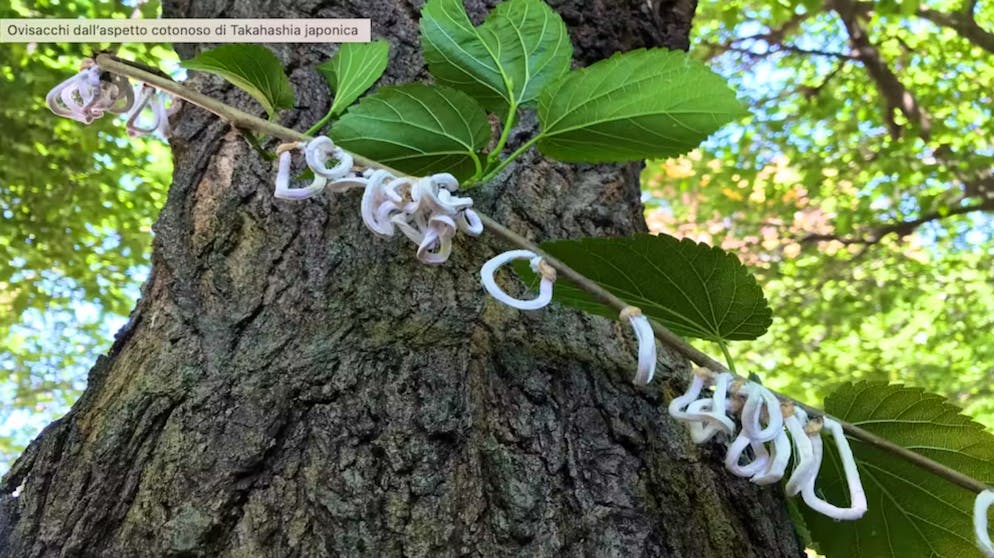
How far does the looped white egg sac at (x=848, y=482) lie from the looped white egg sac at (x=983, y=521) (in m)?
0.05

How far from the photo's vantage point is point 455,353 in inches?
14.6

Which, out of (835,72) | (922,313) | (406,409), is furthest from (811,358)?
(406,409)

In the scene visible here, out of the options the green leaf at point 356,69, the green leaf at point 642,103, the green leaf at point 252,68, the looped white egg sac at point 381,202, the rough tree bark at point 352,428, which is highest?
the green leaf at point 642,103

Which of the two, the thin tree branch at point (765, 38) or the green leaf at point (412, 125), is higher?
the thin tree branch at point (765, 38)

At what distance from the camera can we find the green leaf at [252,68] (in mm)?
393

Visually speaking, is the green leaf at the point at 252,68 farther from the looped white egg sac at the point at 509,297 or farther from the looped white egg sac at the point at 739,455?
the looped white egg sac at the point at 739,455

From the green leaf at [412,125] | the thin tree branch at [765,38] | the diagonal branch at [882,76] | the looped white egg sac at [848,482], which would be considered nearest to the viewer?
the looped white egg sac at [848,482]

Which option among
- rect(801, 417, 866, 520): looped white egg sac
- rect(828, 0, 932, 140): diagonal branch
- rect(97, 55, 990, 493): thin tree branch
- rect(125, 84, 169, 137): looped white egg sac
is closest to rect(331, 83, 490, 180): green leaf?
rect(97, 55, 990, 493): thin tree branch

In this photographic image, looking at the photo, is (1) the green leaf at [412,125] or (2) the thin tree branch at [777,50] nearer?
(1) the green leaf at [412,125]

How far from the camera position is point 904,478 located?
1.14ft

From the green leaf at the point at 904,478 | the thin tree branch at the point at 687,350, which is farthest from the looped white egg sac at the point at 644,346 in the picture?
the green leaf at the point at 904,478

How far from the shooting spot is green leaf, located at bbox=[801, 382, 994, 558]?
34cm

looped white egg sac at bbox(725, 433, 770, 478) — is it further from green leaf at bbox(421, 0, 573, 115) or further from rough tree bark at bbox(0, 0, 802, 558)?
green leaf at bbox(421, 0, 573, 115)

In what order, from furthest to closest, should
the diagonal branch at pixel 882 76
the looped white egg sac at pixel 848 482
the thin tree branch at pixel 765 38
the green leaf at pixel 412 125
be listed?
1. the thin tree branch at pixel 765 38
2. the diagonal branch at pixel 882 76
3. the green leaf at pixel 412 125
4. the looped white egg sac at pixel 848 482
